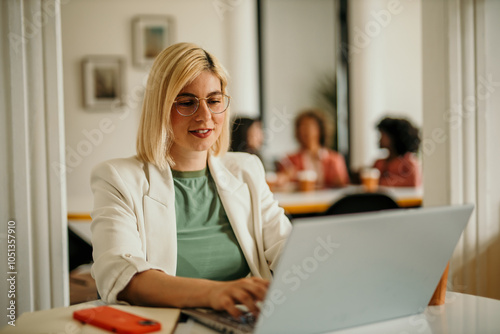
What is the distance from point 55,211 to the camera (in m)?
1.42

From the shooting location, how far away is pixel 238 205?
1.44m

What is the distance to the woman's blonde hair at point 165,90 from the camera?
1.33 meters

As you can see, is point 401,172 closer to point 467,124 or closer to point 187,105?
point 467,124

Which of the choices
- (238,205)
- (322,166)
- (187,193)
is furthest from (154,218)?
(322,166)

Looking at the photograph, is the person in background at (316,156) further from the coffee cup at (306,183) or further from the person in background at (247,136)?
the coffee cup at (306,183)

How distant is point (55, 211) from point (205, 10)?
4537 mm

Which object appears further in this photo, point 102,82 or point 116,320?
point 102,82

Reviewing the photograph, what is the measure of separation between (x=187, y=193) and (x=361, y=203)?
1.31m

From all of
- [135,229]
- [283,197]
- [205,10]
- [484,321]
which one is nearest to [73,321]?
[135,229]

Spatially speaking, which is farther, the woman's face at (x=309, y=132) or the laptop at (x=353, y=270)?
the woman's face at (x=309, y=132)

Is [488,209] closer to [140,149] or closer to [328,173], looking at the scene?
[140,149]

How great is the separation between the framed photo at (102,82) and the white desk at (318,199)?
264 cm

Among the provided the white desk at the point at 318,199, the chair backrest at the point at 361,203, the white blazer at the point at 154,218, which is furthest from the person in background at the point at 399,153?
the white blazer at the point at 154,218

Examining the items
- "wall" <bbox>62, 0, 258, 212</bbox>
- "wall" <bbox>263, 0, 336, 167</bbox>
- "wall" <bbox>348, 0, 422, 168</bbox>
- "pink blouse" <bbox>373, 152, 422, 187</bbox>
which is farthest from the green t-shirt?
"wall" <bbox>348, 0, 422, 168</bbox>
